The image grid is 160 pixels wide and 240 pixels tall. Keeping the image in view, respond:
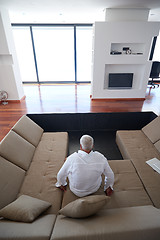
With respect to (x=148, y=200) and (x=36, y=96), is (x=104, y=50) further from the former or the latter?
(x=148, y=200)

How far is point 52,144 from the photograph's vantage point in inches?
92.7

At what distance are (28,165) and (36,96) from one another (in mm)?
3569

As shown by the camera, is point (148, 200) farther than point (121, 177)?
No

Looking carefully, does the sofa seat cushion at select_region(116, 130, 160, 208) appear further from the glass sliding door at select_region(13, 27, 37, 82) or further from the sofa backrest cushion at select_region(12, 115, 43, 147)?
the glass sliding door at select_region(13, 27, 37, 82)

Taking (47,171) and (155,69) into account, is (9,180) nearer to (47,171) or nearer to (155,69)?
(47,171)

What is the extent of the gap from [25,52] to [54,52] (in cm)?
135

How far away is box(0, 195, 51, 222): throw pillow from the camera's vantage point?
106cm

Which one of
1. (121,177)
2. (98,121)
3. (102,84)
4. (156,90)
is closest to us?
(121,177)

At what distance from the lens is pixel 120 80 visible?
15.1ft

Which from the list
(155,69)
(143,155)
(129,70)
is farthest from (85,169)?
(155,69)

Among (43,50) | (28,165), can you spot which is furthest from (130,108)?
(43,50)

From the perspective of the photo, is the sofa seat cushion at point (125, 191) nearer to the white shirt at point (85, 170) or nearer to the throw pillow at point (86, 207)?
the white shirt at point (85, 170)

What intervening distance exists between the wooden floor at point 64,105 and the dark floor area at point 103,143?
0.71m

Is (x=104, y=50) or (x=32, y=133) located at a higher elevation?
(x=104, y=50)
